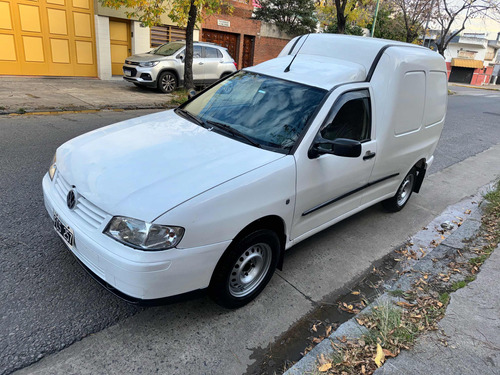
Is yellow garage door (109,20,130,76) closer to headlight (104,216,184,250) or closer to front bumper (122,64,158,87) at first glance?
front bumper (122,64,158,87)

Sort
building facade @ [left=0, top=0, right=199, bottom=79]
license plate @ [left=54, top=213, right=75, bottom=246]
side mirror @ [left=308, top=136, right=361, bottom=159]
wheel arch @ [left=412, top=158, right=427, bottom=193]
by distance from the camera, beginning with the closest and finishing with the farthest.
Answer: license plate @ [left=54, top=213, right=75, bottom=246] → side mirror @ [left=308, top=136, right=361, bottom=159] → wheel arch @ [left=412, top=158, right=427, bottom=193] → building facade @ [left=0, top=0, right=199, bottom=79]

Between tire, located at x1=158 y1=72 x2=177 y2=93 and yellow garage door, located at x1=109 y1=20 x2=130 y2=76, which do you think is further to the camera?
yellow garage door, located at x1=109 y1=20 x2=130 y2=76

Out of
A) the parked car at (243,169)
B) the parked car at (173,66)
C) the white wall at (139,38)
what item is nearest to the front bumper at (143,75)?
the parked car at (173,66)

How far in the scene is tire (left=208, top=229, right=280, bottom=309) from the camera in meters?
2.63

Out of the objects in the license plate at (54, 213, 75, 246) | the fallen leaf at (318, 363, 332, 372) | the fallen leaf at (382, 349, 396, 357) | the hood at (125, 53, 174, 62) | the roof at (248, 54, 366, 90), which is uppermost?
the roof at (248, 54, 366, 90)

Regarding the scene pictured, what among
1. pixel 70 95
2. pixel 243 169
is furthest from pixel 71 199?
pixel 70 95

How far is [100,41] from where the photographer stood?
14469mm

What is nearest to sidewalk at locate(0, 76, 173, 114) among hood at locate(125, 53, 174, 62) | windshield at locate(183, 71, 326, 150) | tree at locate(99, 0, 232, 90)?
hood at locate(125, 53, 174, 62)

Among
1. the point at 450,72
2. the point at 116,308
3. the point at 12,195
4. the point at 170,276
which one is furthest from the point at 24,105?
the point at 450,72

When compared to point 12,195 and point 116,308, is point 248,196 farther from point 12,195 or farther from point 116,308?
point 12,195

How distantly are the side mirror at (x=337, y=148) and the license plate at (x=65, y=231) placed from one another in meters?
1.87

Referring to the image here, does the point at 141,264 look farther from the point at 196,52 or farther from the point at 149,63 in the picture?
the point at 196,52

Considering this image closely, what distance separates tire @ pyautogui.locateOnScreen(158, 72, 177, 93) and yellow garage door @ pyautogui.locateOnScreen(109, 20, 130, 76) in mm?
3810

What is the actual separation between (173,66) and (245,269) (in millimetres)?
11404
